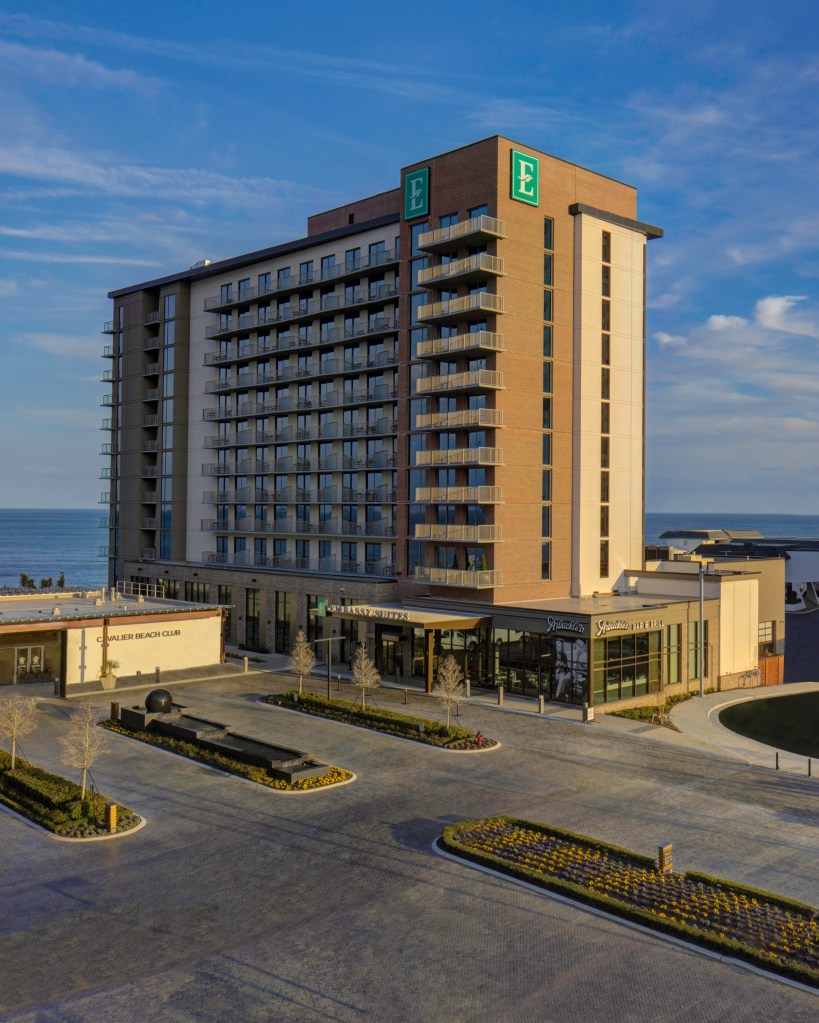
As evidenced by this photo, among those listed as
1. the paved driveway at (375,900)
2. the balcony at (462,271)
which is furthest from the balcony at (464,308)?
the paved driveway at (375,900)

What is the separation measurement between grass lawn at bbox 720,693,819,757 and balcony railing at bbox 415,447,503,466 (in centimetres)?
1879

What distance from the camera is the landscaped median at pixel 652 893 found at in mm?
19562

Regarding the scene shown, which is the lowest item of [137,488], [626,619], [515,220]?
[626,619]

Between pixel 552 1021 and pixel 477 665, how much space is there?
34718mm

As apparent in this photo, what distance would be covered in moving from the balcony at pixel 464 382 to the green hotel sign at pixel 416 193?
10.9 meters

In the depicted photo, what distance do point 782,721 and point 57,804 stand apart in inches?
1413

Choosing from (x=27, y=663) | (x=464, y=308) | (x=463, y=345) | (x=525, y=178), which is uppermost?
(x=525, y=178)

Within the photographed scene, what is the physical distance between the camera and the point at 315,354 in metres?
66.1

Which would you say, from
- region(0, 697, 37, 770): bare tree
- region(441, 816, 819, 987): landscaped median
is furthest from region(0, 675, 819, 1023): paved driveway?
region(0, 697, 37, 770): bare tree

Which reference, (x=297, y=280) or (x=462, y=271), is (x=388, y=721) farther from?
(x=297, y=280)

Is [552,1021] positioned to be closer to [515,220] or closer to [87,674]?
[87,674]

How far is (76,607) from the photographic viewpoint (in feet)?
180

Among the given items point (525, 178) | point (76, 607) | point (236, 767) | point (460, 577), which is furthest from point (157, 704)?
point (525, 178)

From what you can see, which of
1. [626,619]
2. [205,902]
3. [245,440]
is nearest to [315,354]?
[245,440]
